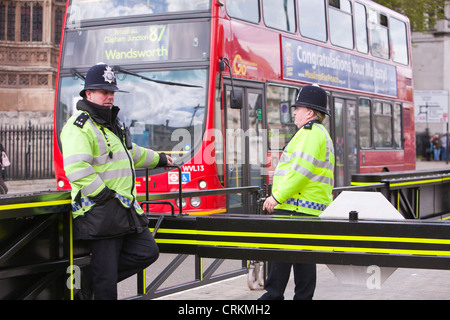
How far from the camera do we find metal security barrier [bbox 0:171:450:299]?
4230 mm

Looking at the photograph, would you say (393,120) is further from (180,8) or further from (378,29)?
(180,8)

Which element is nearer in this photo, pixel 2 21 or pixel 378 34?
pixel 378 34

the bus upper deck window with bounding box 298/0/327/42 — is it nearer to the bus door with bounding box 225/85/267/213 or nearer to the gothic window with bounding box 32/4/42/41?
the bus door with bounding box 225/85/267/213

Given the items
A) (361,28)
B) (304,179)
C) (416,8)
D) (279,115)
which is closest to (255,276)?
(304,179)

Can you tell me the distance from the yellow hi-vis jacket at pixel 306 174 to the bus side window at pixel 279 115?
6.64 metres

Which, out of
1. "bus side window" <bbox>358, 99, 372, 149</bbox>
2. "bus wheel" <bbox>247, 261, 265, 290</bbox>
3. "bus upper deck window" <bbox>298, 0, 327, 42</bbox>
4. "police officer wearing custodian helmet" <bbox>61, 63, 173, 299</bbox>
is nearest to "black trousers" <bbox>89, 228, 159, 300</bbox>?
"police officer wearing custodian helmet" <bbox>61, 63, 173, 299</bbox>

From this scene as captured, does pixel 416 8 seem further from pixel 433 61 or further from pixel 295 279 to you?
pixel 433 61

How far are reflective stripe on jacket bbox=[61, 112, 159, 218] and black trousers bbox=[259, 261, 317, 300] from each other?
3.83 feet

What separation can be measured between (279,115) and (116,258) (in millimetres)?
7853

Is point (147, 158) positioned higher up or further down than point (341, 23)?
further down

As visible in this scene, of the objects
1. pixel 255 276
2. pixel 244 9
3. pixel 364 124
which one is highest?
pixel 244 9

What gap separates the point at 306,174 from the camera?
518 centimetres
